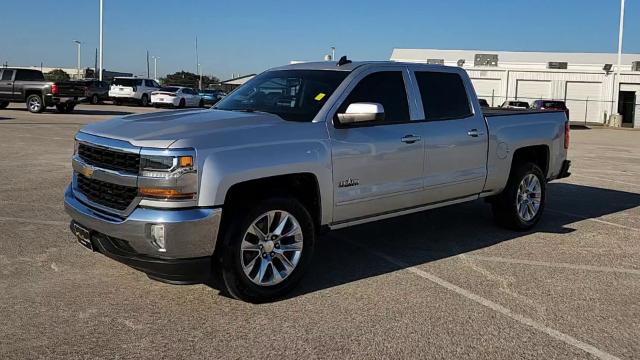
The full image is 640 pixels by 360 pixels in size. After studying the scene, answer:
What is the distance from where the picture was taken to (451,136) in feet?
A: 20.5

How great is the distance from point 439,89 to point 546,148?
2.14 m

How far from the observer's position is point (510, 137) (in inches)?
277

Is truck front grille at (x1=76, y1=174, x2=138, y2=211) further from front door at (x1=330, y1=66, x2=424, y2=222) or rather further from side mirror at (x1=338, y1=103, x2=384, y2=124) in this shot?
side mirror at (x1=338, y1=103, x2=384, y2=124)

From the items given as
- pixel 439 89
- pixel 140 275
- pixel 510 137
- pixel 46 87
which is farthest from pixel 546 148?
pixel 46 87

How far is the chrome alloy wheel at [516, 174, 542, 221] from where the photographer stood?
733 centimetres

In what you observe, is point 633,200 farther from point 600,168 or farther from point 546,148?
point 600,168

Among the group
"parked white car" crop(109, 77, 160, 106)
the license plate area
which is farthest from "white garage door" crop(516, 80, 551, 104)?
the license plate area

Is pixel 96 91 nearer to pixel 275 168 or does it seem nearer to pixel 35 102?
pixel 35 102

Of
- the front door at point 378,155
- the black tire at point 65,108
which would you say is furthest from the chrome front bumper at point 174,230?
the black tire at point 65,108

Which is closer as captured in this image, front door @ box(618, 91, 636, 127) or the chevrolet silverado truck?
the chevrolet silverado truck

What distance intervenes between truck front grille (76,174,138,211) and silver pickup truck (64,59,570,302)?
0.01 meters

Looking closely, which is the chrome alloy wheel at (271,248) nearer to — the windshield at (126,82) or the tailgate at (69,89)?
the tailgate at (69,89)

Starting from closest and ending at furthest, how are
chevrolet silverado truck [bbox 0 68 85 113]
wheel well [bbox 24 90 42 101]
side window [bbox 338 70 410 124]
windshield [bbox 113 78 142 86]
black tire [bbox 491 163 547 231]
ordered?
side window [bbox 338 70 410 124] → black tire [bbox 491 163 547 231] → chevrolet silverado truck [bbox 0 68 85 113] → wheel well [bbox 24 90 42 101] → windshield [bbox 113 78 142 86]

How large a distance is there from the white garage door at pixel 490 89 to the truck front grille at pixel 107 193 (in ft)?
167
